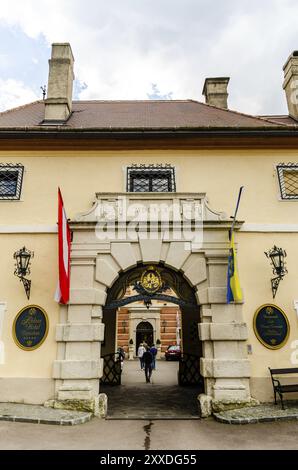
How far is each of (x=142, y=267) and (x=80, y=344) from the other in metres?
2.43

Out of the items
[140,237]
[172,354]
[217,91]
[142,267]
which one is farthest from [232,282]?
[172,354]

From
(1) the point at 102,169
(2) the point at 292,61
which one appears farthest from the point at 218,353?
(2) the point at 292,61

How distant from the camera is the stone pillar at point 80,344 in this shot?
734 centimetres

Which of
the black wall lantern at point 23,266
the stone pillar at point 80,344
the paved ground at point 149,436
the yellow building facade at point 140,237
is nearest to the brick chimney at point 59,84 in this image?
the yellow building facade at point 140,237

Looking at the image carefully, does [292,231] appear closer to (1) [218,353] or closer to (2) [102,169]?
(1) [218,353]

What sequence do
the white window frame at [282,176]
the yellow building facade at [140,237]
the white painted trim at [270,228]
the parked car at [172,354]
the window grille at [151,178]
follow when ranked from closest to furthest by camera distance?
1. the yellow building facade at [140,237]
2. the white painted trim at [270,228]
3. the white window frame at [282,176]
4. the window grille at [151,178]
5. the parked car at [172,354]

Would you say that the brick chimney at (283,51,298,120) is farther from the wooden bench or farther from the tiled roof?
the wooden bench

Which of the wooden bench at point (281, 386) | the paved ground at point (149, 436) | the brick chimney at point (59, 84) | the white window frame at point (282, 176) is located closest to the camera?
the paved ground at point (149, 436)

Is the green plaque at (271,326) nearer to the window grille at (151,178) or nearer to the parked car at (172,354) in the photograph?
the window grille at (151,178)

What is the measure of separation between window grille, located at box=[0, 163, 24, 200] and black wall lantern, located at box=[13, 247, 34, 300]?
1.81 meters

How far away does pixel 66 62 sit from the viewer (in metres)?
10.8

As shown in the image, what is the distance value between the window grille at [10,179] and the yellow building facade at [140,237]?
0.08 m

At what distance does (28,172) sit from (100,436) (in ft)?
22.1

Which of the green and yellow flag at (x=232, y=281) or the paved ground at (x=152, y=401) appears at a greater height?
the green and yellow flag at (x=232, y=281)
